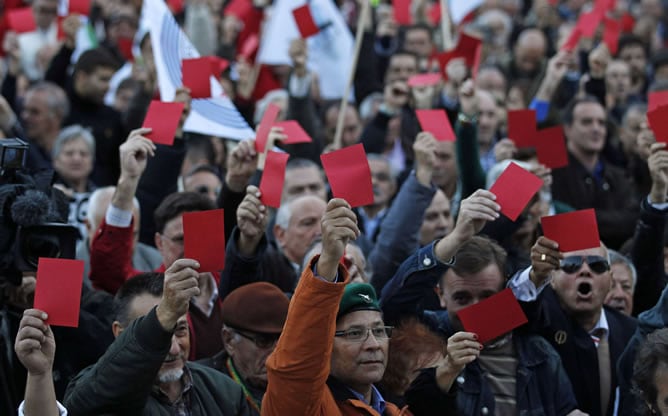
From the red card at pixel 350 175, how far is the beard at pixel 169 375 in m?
0.89

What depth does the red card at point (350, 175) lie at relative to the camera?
4.34 m

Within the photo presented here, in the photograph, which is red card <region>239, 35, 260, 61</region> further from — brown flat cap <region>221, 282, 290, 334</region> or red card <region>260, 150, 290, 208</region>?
brown flat cap <region>221, 282, 290, 334</region>

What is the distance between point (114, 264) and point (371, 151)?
3597 mm

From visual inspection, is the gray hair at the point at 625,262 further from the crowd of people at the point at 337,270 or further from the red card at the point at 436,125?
the red card at the point at 436,125

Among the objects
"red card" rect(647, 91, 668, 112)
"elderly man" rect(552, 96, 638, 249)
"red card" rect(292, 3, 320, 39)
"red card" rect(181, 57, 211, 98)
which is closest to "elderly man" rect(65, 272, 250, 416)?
"red card" rect(181, 57, 211, 98)

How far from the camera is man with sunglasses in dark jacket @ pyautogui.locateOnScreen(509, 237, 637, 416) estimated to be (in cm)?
517

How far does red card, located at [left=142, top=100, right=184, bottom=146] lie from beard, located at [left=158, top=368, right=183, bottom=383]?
4.95 ft

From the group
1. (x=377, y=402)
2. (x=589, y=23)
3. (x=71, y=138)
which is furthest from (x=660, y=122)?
(x=71, y=138)

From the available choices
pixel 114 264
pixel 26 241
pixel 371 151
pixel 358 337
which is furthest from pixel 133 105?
pixel 358 337

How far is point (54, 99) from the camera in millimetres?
8578

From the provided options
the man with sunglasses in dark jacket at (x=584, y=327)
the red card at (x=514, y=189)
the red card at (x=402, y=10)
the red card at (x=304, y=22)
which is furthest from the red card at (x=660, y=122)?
the red card at (x=402, y=10)

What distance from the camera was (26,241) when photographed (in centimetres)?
449

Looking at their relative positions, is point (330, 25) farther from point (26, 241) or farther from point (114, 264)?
point (26, 241)

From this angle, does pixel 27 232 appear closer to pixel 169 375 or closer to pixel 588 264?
pixel 169 375
